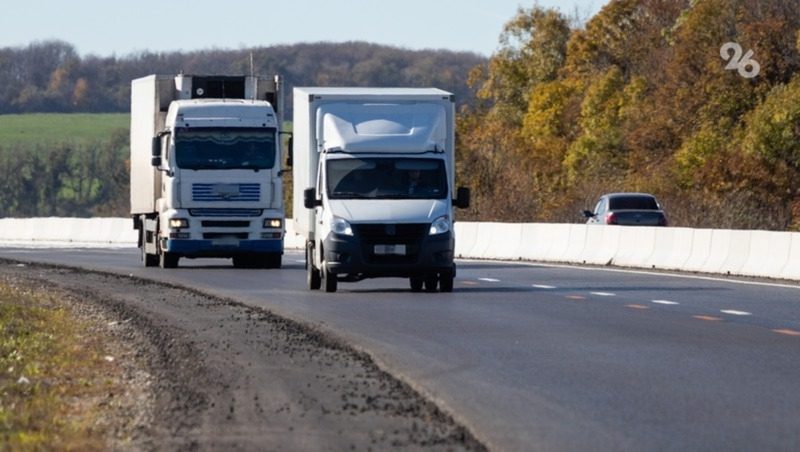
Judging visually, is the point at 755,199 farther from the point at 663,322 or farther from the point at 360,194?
the point at 663,322

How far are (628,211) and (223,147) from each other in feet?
44.4

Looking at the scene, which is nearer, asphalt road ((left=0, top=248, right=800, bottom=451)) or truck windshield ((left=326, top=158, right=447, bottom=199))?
asphalt road ((left=0, top=248, right=800, bottom=451))

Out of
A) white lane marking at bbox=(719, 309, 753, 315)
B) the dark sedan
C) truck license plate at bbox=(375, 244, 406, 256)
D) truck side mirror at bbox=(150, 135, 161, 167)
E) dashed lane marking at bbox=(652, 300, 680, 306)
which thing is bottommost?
white lane marking at bbox=(719, 309, 753, 315)

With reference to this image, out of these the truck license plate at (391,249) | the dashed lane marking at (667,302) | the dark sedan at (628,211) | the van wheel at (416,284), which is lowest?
the dashed lane marking at (667,302)

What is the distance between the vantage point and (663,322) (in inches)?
825

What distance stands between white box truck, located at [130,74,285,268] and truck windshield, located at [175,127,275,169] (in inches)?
0.7

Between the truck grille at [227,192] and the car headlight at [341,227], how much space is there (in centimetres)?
893

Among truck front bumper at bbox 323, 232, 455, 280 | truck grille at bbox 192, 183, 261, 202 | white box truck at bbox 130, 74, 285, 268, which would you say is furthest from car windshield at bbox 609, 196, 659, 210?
truck front bumper at bbox 323, 232, 455, 280

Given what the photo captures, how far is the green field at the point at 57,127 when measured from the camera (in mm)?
152875

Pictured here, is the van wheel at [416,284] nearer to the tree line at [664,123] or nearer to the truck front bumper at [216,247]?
the truck front bumper at [216,247]

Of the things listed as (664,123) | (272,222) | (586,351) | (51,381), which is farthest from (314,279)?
(664,123)

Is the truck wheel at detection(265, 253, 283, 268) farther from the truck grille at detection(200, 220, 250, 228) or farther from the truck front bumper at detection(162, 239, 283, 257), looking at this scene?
the truck grille at detection(200, 220, 250, 228)

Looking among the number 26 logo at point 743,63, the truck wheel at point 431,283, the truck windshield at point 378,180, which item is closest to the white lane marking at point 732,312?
the truck windshield at point 378,180

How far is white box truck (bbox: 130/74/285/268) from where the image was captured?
3506 cm
